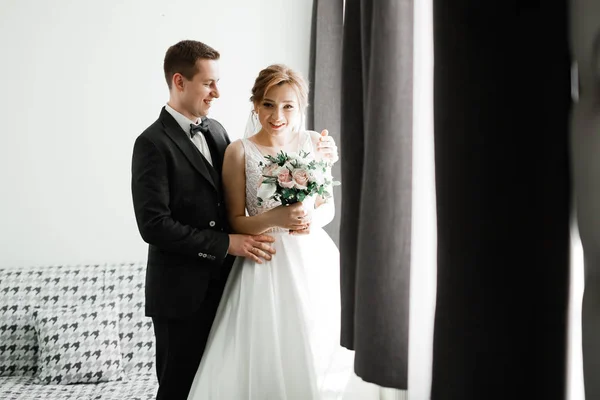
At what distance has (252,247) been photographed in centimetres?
201

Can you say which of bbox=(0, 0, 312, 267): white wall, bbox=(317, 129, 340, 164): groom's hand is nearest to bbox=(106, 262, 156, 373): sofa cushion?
bbox=(0, 0, 312, 267): white wall

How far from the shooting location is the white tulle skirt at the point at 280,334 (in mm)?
1771

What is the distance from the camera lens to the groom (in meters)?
2.01

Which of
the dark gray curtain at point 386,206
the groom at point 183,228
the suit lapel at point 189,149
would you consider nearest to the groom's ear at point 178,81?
the groom at point 183,228

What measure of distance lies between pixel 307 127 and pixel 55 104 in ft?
4.90

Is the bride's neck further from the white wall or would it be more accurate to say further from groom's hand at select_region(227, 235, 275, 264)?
the white wall

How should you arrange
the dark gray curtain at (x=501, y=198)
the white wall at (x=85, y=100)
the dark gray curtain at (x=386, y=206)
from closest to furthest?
1. the dark gray curtain at (x=501, y=198)
2. the dark gray curtain at (x=386, y=206)
3. the white wall at (x=85, y=100)

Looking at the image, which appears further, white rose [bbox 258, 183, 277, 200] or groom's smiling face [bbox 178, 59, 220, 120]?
groom's smiling face [bbox 178, 59, 220, 120]

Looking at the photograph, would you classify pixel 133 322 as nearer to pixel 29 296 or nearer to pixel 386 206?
pixel 29 296

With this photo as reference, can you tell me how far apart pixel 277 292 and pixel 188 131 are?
0.71 metres

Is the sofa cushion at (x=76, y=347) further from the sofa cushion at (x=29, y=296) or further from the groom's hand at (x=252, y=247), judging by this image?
the groom's hand at (x=252, y=247)

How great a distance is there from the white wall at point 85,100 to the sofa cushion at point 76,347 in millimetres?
547

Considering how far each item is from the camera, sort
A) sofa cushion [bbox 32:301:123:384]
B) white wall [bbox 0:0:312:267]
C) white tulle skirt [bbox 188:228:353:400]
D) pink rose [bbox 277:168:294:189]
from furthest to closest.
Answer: white wall [bbox 0:0:312:267]
sofa cushion [bbox 32:301:123:384]
pink rose [bbox 277:168:294:189]
white tulle skirt [bbox 188:228:353:400]

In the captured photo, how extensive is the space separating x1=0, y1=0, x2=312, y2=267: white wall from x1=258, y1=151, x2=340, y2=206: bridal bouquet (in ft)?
5.60
